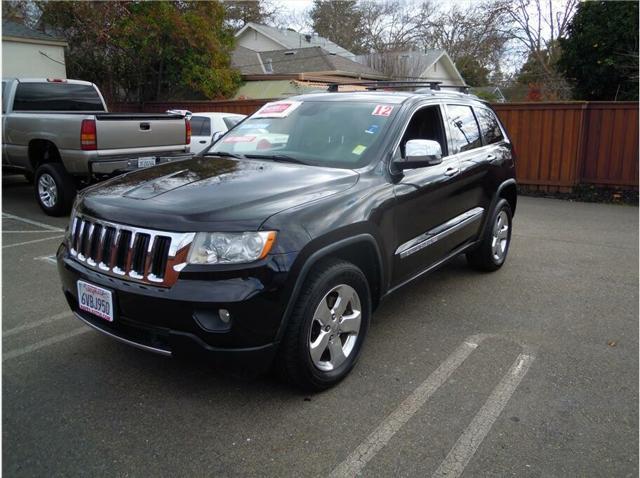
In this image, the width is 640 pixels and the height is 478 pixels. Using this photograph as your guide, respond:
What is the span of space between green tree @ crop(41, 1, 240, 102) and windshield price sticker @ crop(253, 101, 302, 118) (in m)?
14.9

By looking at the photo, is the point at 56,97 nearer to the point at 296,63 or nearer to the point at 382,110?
the point at 382,110

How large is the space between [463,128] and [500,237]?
1.44m

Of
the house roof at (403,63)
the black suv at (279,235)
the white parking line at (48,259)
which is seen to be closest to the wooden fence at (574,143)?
the black suv at (279,235)

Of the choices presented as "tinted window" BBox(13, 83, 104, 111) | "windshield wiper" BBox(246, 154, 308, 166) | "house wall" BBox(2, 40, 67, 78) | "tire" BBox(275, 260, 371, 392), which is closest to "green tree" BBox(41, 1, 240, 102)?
"house wall" BBox(2, 40, 67, 78)

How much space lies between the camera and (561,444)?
2930mm

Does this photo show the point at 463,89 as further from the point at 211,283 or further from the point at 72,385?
the point at 72,385

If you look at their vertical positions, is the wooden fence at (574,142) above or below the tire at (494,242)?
above

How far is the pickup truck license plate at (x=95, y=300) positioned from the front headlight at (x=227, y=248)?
1.92 ft

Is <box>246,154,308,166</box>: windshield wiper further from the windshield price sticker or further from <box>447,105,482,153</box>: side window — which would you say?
<box>447,105,482,153</box>: side window

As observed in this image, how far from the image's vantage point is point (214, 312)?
2838 mm

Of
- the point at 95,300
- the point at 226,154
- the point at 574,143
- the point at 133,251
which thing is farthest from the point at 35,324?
the point at 574,143

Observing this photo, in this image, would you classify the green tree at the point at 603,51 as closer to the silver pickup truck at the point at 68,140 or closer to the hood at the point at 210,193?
the silver pickup truck at the point at 68,140

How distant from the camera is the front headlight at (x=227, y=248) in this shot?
287 cm

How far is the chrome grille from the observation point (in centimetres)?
288
